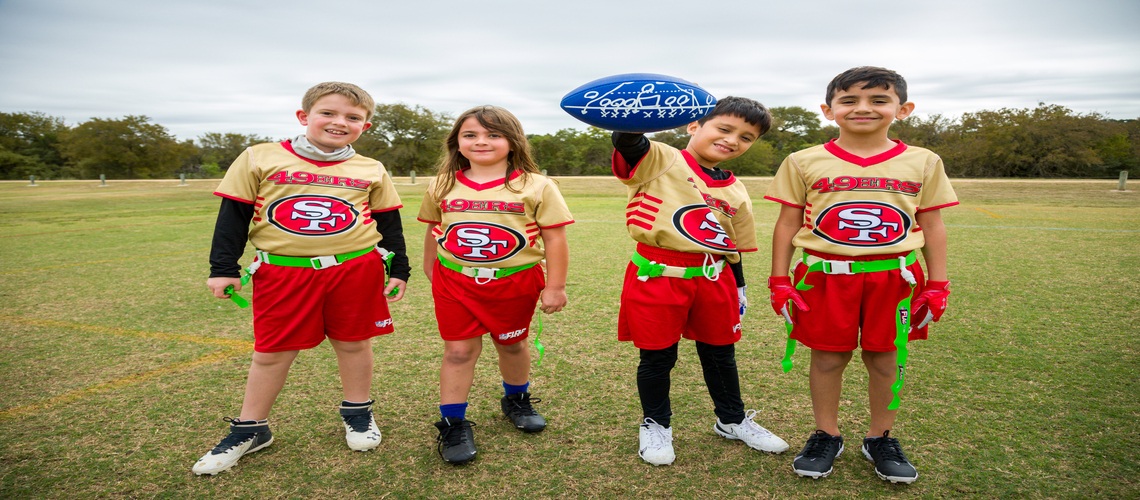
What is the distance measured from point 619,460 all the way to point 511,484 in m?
0.49

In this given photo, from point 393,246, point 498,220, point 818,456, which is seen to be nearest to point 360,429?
point 393,246

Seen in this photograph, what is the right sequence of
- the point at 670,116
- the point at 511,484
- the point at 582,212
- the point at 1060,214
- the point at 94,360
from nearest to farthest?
the point at 670,116 → the point at 511,484 → the point at 94,360 → the point at 1060,214 → the point at 582,212

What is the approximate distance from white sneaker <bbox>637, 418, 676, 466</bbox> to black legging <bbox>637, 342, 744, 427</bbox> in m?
0.03

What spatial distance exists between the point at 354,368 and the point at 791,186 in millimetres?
2117

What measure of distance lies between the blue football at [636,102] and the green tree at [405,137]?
50.4 meters

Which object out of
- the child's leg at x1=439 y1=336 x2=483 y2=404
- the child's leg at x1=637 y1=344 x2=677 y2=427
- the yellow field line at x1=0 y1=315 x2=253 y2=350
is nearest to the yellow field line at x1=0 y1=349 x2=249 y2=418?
the yellow field line at x1=0 y1=315 x2=253 y2=350

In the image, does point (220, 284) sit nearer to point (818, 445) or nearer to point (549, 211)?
point (549, 211)

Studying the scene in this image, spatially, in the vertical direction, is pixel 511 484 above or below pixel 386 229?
below

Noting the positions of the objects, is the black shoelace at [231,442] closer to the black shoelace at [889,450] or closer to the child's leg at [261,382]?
the child's leg at [261,382]

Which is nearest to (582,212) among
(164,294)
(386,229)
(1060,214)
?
(164,294)

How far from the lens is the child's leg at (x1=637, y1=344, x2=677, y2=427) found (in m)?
2.51

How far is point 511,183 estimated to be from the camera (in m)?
2.58

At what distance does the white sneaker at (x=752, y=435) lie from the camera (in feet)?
8.35

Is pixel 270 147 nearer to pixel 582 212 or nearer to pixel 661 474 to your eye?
pixel 661 474
